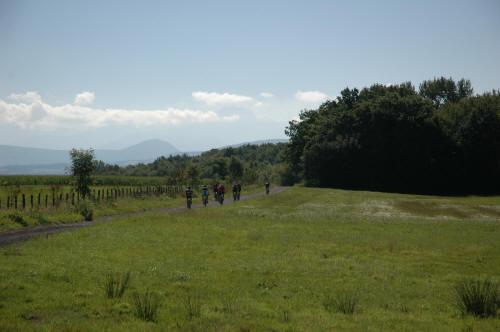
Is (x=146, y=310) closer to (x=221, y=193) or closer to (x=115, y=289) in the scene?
(x=115, y=289)

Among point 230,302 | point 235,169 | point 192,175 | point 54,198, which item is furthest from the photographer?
point 235,169

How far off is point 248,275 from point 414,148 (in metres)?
80.1

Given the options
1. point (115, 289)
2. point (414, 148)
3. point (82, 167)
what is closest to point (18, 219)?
point (82, 167)

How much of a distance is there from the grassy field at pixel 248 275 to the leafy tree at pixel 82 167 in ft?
44.4

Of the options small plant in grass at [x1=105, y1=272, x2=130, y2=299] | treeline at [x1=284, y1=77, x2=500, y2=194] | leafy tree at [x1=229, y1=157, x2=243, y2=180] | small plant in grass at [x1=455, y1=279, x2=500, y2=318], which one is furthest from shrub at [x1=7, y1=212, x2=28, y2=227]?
leafy tree at [x1=229, y1=157, x2=243, y2=180]

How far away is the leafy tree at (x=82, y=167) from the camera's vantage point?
44.1m

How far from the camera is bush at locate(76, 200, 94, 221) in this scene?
3669cm

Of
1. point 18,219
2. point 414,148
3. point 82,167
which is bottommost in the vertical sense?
point 18,219

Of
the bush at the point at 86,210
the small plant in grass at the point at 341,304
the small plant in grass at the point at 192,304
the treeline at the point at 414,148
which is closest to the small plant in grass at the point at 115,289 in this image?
the small plant in grass at the point at 192,304

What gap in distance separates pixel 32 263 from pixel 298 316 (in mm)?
10420

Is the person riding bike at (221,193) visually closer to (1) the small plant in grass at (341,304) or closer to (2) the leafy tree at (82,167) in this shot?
(2) the leafy tree at (82,167)

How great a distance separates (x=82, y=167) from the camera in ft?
146

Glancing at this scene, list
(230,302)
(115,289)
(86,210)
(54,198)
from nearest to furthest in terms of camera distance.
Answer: (230,302) < (115,289) < (86,210) < (54,198)

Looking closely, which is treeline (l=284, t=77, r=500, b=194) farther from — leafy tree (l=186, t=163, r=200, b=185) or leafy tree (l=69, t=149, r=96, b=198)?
leafy tree (l=69, t=149, r=96, b=198)
